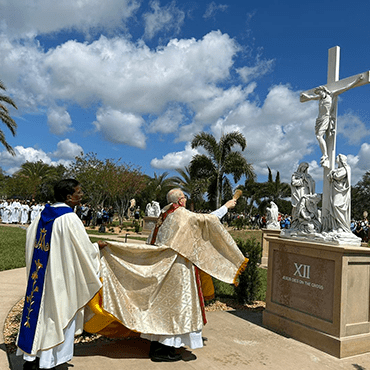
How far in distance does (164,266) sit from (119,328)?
96 cm

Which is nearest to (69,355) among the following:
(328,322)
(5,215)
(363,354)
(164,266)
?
(164,266)

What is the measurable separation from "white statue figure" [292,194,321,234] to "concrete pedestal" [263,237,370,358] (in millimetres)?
322

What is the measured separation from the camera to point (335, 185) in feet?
16.8

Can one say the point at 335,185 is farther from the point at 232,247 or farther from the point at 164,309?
the point at 164,309

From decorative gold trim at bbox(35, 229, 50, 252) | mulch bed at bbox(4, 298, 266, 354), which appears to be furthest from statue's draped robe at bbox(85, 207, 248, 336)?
decorative gold trim at bbox(35, 229, 50, 252)

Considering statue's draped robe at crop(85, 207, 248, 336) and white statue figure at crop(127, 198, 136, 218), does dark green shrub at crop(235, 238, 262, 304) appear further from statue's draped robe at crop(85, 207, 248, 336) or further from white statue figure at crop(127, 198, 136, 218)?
white statue figure at crop(127, 198, 136, 218)

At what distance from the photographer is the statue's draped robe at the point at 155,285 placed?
4.04 m

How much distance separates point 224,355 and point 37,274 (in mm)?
2404

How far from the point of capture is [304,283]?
203 inches

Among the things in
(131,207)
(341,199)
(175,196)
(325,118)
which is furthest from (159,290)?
(131,207)

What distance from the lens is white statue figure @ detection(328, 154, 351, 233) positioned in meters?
5.01

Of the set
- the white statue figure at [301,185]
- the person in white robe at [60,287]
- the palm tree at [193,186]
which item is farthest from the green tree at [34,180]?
the person in white robe at [60,287]

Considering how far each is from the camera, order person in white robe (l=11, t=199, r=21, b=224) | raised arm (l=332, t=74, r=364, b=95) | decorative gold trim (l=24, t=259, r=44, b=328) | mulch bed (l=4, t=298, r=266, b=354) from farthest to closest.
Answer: person in white robe (l=11, t=199, r=21, b=224)
raised arm (l=332, t=74, r=364, b=95)
mulch bed (l=4, t=298, r=266, b=354)
decorative gold trim (l=24, t=259, r=44, b=328)

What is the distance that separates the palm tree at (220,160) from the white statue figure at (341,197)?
17.4m
